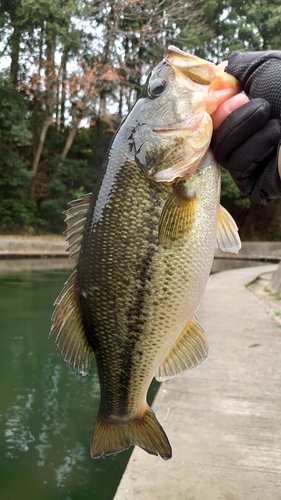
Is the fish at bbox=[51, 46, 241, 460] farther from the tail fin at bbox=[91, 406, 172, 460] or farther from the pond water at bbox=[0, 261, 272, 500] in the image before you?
the pond water at bbox=[0, 261, 272, 500]

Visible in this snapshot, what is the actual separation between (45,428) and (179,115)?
3.37m

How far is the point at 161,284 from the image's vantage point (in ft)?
4.91

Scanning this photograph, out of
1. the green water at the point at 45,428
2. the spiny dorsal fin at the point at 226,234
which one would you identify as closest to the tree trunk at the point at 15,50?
the green water at the point at 45,428

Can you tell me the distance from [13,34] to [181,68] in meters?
19.4

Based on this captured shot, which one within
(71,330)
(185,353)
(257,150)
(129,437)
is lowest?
(129,437)

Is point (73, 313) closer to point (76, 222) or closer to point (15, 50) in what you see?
point (76, 222)

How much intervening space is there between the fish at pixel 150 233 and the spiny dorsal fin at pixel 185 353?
0.05 metres

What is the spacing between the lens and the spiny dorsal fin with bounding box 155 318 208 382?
166cm

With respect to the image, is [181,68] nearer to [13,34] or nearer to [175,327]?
[175,327]

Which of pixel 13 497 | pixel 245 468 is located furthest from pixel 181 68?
pixel 13 497

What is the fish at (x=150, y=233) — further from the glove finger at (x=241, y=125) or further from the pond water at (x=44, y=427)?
the pond water at (x=44, y=427)

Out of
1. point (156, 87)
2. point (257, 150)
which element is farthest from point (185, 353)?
point (156, 87)

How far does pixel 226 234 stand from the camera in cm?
164

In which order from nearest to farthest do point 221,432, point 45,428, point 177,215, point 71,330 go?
point 177,215, point 71,330, point 221,432, point 45,428
